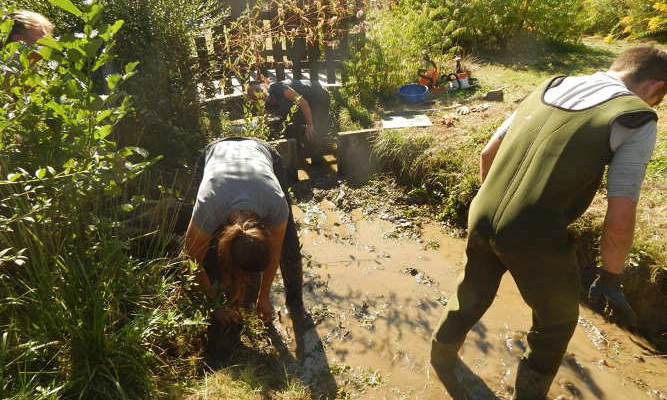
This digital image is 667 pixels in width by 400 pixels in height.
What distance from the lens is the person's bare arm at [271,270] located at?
8.63 ft

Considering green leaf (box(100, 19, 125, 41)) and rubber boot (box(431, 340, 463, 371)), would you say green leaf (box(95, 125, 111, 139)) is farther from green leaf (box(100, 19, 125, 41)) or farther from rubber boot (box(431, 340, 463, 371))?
rubber boot (box(431, 340, 463, 371))

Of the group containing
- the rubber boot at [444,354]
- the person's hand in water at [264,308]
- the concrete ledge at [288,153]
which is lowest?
the rubber boot at [444,354]

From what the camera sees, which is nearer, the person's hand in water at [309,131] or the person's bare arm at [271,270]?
the person's bare arm at [271,270]

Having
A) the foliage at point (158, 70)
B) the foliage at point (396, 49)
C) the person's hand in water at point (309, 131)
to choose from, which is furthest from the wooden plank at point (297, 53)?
the foliage at point (158, 70)

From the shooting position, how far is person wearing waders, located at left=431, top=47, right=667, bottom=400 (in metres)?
1.89

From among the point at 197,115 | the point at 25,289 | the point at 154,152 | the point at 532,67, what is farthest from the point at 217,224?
the point at 532,67

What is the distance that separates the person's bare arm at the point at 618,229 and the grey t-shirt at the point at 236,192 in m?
1.67

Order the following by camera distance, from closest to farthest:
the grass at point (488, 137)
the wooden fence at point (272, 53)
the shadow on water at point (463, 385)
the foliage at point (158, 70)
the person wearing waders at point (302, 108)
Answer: the shadow on water at point (463, 385)
the grass at point (488, 137)
the foliage at point (158, 70)
the wooden fence at point (272, 53)
the person wearing waders at point (302, 108)

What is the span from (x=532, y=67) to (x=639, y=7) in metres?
3.10

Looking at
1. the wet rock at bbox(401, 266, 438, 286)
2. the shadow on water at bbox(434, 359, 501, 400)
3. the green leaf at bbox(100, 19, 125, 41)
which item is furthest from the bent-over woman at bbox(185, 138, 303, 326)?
the wet rock at bbox(401, 266, 438, 286)

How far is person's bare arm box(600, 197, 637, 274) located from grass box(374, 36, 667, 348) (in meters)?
1.57

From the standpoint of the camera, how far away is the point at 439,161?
4.80 metres

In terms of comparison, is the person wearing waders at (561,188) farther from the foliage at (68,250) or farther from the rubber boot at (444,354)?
the foliage at (68,250)

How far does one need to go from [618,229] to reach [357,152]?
369 centimetres
